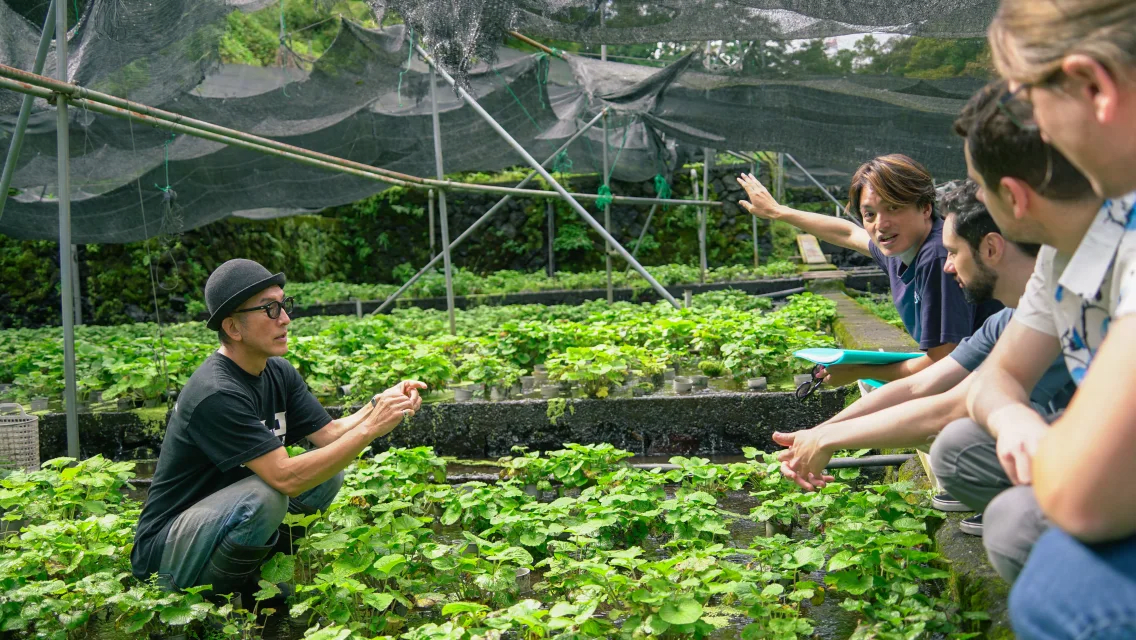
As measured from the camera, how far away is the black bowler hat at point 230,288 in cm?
279

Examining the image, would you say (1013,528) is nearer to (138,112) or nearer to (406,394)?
(406,394)

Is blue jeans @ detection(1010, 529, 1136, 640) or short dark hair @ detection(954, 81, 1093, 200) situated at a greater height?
short dark hair @ detection(954, 81, 1093, 200)

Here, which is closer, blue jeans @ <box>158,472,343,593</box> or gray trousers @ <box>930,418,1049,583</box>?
gray trousers @ <box>930,418,1049,583</box>

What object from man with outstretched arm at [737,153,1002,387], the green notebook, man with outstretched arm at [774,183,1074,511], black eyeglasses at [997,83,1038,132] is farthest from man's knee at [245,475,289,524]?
black eyeglasses at [997,83,1038,132]

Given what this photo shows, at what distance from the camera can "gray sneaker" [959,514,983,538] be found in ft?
8.10

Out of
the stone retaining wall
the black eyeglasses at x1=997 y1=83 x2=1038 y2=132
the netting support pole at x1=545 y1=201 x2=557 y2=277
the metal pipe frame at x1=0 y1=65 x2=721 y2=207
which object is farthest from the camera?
the netting support pole at x1=545 y1=201 x2=557 y2=277

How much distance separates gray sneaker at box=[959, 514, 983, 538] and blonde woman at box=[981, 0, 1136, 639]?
124 cm

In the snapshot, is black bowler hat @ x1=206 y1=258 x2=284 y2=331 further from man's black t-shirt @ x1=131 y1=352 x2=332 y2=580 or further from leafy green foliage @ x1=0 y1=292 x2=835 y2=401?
leafy green foliage @ x1=0 y1=292 x2=835 y2=401

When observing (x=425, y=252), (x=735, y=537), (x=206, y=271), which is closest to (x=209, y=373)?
(x=735, y=537)

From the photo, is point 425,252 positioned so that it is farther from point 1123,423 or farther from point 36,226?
point 1123,423

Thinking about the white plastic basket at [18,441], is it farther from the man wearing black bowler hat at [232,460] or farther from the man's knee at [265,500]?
the man's knee at [265,500]

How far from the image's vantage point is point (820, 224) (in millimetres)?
3949

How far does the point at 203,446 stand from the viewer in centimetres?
267

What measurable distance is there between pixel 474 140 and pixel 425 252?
8327 mm
